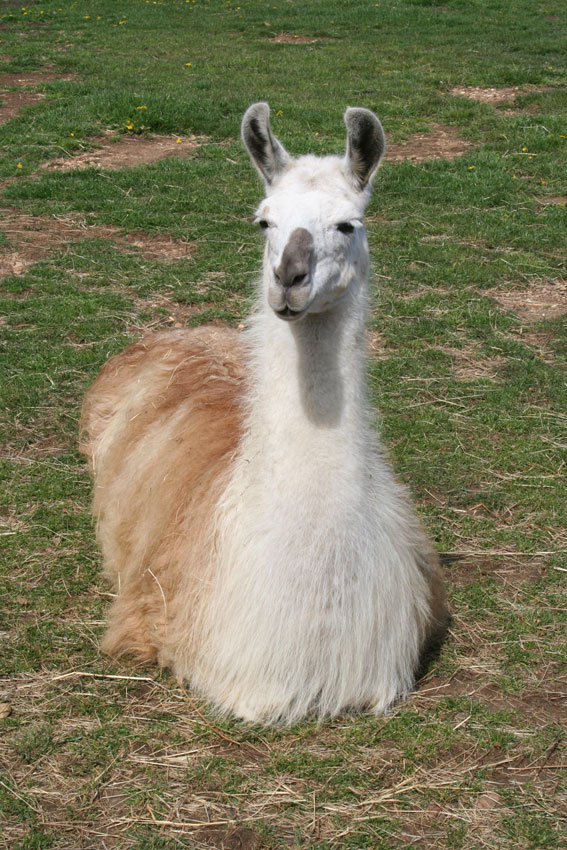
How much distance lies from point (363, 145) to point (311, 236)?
47 centimetres

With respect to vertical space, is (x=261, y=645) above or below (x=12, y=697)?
above

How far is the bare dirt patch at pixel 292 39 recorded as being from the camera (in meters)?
15.9

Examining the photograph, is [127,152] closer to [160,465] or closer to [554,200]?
[554,200]

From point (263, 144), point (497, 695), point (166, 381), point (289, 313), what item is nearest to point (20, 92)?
point (166, 381)

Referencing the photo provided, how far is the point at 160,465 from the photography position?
12.6 feet

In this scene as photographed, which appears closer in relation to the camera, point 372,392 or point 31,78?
point 372,392

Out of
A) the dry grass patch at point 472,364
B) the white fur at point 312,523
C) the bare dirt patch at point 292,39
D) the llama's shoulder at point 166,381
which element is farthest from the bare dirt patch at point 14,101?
the white fur at point 312,523

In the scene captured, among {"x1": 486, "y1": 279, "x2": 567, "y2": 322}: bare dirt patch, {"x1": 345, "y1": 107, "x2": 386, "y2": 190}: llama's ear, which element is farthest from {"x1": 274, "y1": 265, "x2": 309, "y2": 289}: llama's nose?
{"x1": 486, "y1": 279, "x2": 567, "y2": 322}: bare dirt patch

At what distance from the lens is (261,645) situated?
10.1ft

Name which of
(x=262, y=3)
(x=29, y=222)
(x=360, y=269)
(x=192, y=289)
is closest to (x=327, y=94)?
(x=29, y=222)

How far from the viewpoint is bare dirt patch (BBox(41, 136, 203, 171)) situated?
9.40 meters

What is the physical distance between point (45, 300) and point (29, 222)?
167 centimetres

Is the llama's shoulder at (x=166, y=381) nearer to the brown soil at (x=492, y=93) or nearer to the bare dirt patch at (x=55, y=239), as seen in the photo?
the bare dirt patch at (x=55, y=239)

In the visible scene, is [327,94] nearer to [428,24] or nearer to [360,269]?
[428,24]
